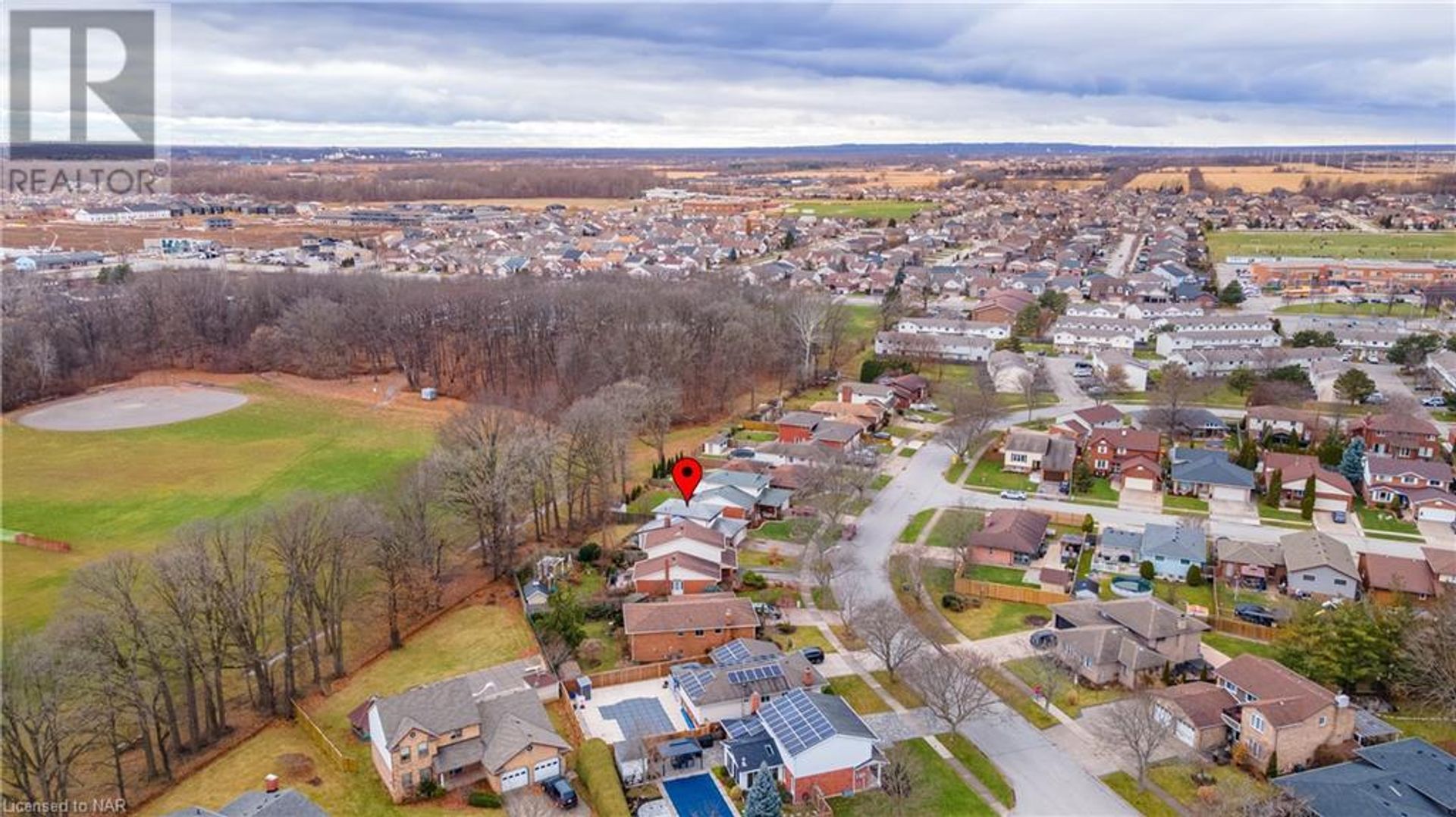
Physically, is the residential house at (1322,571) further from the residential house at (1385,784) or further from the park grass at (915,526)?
the park grass at (915,526)

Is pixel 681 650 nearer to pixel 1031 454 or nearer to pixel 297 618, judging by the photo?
pixel 297 618

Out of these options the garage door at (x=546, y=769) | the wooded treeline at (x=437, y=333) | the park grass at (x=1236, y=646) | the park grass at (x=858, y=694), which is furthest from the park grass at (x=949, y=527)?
the wooded treeline at (x=437, y=333)

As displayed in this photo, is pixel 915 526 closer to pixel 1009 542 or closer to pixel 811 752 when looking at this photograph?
pixel 1009 542

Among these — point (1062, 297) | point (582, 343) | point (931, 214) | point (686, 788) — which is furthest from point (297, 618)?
point (931, 214)

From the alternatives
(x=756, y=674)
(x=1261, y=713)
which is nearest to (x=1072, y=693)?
(x=1261, y=713)

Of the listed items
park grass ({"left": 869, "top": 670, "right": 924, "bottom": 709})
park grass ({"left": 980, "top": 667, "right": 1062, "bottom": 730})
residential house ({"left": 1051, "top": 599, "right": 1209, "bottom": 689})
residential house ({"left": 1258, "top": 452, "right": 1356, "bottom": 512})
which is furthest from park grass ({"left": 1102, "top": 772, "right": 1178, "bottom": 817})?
residential house ({"left": 1258, "top": 452, "right": 1356, "bottom": 512})

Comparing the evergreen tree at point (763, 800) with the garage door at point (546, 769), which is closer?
the evergreen tree at point (763, 800)
